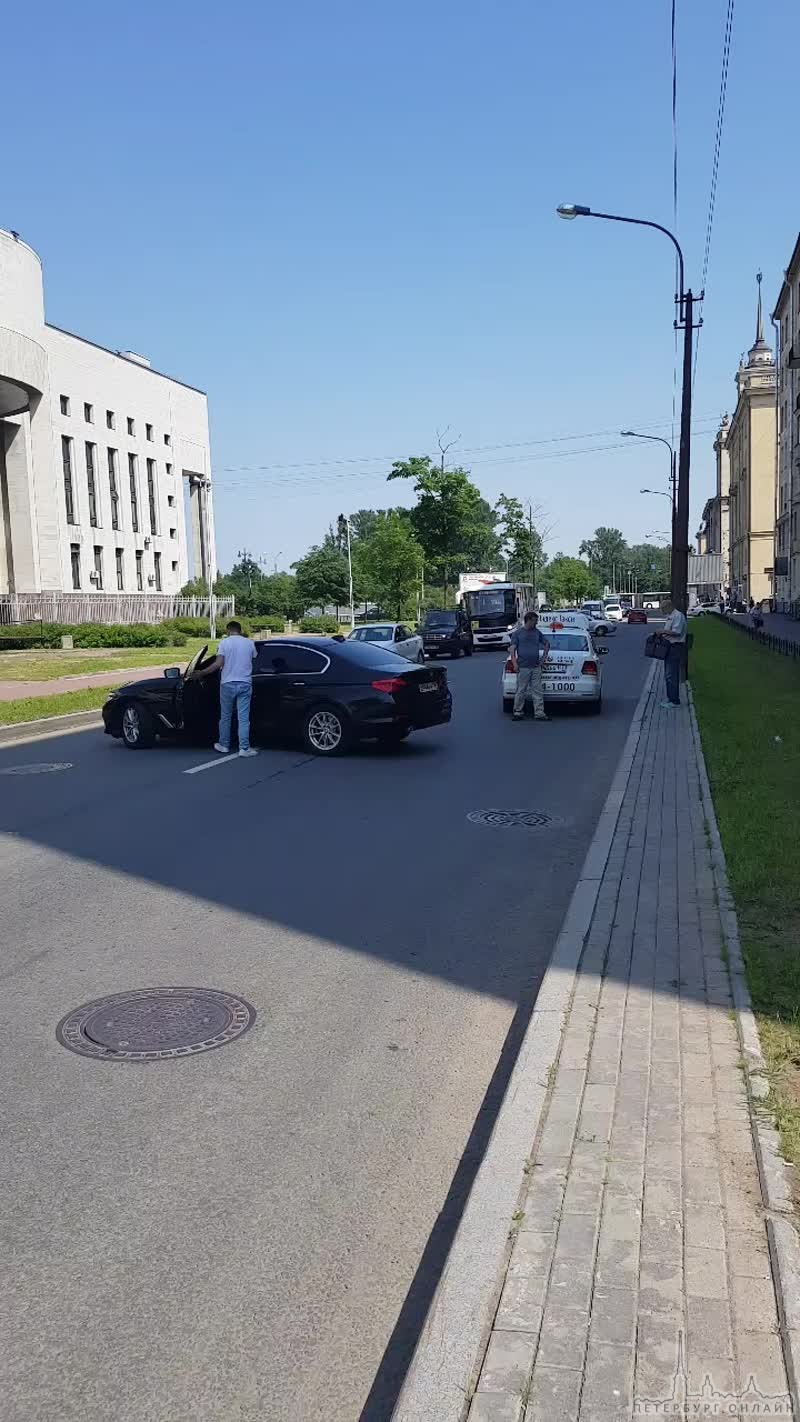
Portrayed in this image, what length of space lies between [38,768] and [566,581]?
138m

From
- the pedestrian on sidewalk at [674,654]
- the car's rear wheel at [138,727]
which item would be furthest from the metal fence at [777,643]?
the car's rear wheel at [138,727]

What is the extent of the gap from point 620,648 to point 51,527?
→ 98.8 feet

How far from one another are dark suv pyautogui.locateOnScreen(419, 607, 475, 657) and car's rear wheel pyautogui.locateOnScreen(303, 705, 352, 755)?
26534 millimetres

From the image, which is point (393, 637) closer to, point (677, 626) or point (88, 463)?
point (677, 626)

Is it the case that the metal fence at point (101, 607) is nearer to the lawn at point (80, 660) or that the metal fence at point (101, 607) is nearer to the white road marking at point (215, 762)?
the lawn at point (80, 660)

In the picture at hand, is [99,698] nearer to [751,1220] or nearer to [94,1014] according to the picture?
[94,1014]

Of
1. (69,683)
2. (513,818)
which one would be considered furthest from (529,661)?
(69,683)

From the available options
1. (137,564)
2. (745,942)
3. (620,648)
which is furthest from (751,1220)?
(137,564)

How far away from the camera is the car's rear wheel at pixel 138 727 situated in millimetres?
14711

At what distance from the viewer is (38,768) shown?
1322 centimetres

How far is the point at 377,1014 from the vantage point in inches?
206

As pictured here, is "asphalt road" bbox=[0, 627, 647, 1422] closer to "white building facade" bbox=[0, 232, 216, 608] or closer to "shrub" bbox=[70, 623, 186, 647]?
"shrub" bbox=[70, 623, 186, 647]

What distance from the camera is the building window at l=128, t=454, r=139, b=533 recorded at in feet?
228

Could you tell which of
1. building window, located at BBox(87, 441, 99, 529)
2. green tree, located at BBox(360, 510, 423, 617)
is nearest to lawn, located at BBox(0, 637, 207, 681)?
building window, located at BBox(87, 441, 99, 529)
